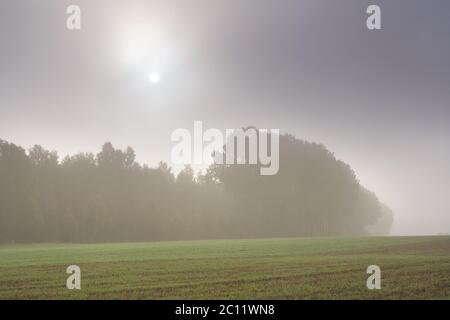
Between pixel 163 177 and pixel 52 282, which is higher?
pixel 163 177

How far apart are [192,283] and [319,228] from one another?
106 meters

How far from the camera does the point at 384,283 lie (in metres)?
25.7

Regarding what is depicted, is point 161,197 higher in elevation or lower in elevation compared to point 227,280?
higher

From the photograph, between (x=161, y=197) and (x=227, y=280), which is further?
(x=161, y=197)

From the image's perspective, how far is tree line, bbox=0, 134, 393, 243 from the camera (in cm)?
8981

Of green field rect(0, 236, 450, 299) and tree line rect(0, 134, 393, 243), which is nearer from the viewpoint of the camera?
green field rect(0, 236, 450, 299)

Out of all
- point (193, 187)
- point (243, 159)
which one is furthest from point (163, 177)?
point (243, 159)

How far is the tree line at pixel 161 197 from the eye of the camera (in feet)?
295

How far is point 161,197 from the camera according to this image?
11169cm

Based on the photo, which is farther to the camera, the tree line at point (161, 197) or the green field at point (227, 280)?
the tree line at point (161, 197)
